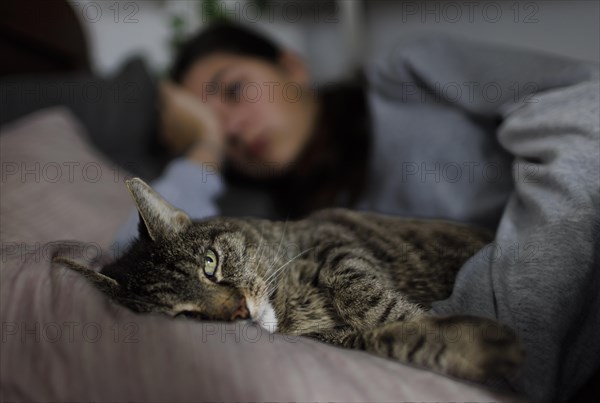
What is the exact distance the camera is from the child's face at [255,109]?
1360 millimetres

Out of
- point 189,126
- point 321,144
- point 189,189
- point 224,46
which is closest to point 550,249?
point 189,189

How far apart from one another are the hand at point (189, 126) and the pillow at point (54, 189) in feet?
0.82

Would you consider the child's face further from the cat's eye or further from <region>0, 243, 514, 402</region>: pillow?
<region>0, 243, 514, 402</region>: pillow

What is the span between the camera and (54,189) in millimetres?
966

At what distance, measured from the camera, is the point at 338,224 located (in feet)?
2.79

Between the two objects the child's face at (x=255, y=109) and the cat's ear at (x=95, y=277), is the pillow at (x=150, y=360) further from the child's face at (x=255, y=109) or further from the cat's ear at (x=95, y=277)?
→ the child's face at (x=255, y=109)

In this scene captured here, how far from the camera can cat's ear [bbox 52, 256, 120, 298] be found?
0.61 m

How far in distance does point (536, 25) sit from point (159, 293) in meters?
1.99

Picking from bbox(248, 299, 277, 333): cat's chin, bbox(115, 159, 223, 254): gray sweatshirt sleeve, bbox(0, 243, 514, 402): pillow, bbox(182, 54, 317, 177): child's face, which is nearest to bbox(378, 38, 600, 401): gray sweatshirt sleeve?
bbox(0, 243, 514, 402): pillow

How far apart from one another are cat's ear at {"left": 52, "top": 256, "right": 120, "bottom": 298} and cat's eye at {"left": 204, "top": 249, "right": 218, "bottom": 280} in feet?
0.43

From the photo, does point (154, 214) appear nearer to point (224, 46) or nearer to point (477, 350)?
point (477, 350)

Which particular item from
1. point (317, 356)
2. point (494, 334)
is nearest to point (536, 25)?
point (494, 334)

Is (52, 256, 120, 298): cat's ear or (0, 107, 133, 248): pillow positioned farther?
(0, 107, 133, 248): pillow

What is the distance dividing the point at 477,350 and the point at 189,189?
74cm
